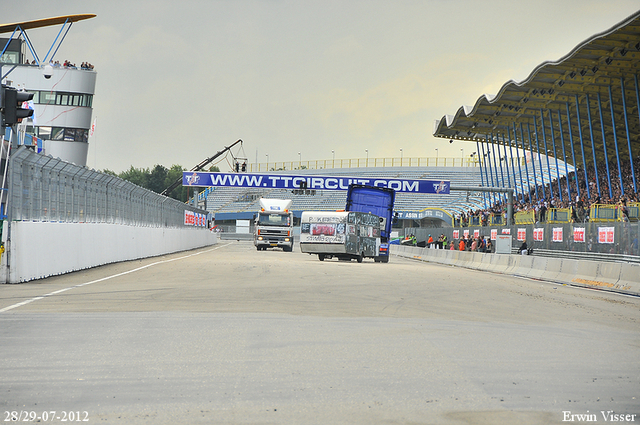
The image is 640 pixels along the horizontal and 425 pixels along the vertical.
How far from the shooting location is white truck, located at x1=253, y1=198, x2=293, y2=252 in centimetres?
4822

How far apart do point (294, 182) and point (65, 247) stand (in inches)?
1649

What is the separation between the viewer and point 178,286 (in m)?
15.5

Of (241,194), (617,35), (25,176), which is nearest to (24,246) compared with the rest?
(25,176)

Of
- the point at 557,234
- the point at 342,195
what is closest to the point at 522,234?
the point at 557,234

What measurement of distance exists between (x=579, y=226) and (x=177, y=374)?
25766 mm

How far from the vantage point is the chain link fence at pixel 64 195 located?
631 inches

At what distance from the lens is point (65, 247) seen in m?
18.9

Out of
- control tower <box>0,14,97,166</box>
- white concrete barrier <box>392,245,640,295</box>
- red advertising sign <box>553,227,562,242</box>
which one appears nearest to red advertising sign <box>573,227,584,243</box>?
red advertising sign <box>553,227,562,242</box>

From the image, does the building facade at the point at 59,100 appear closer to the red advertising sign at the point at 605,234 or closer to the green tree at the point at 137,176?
the red advertising sign at the point at 605,234

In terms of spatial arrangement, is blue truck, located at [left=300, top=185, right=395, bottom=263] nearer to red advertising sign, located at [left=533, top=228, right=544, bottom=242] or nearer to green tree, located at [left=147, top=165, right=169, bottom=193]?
red advertising sign, located at [left=533, top=228, right=544, bottom=242]

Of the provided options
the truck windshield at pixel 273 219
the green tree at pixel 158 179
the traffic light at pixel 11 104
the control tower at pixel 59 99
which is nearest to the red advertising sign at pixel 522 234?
the truck windshield at pixel 273 219

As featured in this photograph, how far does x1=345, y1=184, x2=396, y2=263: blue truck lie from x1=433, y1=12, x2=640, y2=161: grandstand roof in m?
14.7

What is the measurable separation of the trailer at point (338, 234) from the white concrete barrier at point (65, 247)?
7.58m

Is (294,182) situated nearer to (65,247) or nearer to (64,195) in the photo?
(64,195)
